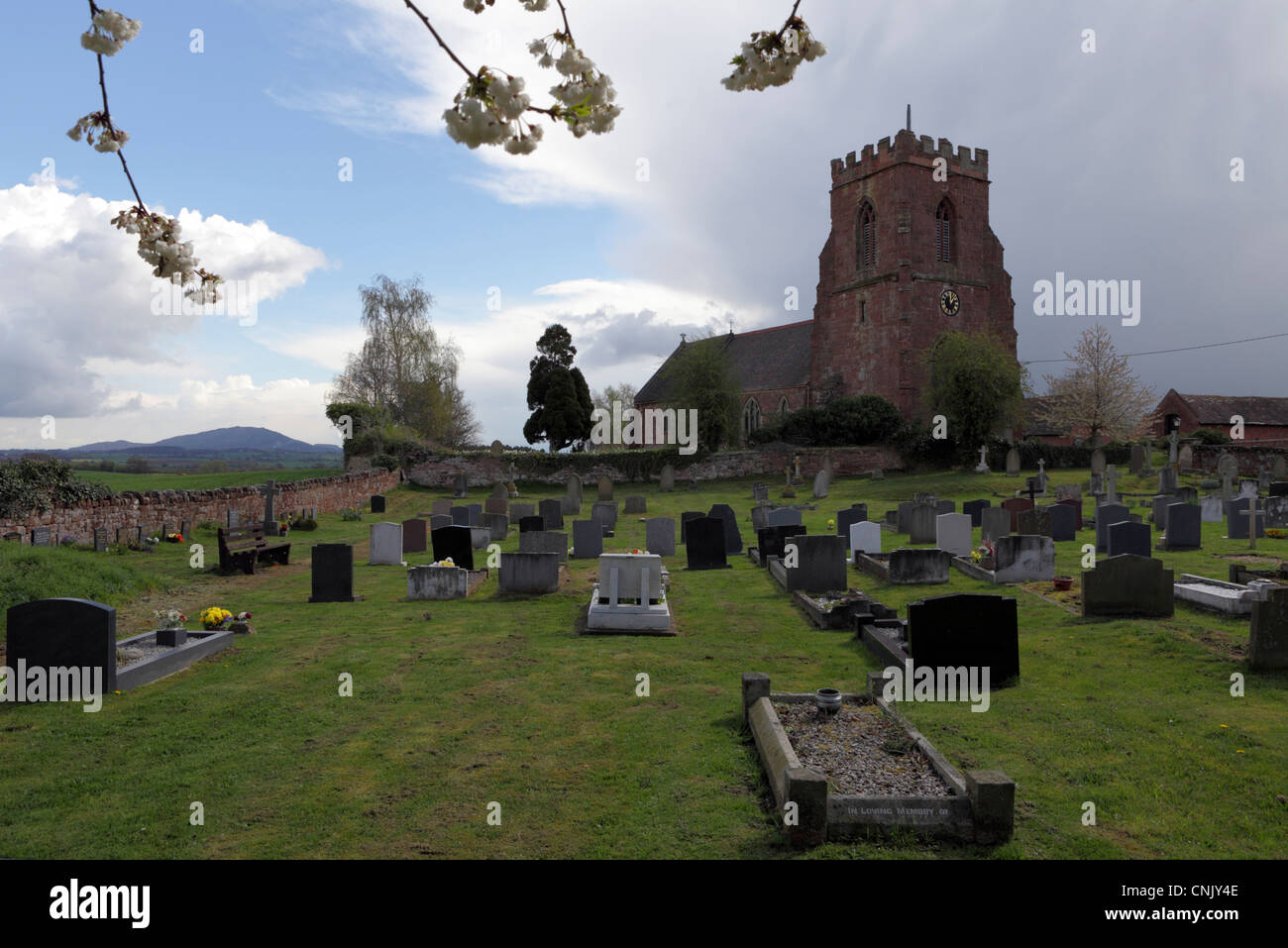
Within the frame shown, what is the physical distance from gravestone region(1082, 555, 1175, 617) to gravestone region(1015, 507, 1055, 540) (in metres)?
6.96

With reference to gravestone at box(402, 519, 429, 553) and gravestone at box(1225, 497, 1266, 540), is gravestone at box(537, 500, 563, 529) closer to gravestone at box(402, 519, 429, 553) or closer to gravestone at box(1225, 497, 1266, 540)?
gravestone at box(402, 519, 429, 553)

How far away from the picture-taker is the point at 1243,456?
125ft

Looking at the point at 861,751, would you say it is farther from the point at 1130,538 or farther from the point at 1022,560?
the point at 1130,538

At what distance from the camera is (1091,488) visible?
27672 mm

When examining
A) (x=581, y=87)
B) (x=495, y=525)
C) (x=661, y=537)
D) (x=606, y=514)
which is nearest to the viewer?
(x=581, y=87)

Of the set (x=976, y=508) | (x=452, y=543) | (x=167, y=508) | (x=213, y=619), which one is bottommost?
(x=213, y=619)

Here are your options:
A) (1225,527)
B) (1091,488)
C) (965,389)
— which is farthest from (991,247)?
(1225,527)

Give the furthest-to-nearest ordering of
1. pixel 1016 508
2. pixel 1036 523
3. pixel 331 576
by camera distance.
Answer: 1. pixel 1016 508
2. pixel 1036 523
3. pixel 331 576

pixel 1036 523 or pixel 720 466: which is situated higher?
pixel 720 466

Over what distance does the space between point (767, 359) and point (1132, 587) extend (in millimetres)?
46402

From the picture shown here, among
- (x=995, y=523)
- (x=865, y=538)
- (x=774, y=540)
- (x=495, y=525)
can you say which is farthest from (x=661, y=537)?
(x=995, y=523)

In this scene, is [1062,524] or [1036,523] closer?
[1036,523]

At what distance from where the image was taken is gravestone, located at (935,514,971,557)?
16.3 m

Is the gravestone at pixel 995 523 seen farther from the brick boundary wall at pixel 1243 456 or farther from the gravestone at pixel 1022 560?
the brick boundary wall at pixel 1243 456
